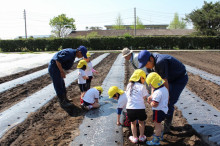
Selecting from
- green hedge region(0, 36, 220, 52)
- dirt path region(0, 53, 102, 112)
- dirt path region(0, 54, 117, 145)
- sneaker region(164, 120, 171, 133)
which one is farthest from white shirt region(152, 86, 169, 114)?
green hedge region(0, 36, 220, 52)

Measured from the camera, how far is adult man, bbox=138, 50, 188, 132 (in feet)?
10.0

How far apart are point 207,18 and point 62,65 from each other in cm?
3504

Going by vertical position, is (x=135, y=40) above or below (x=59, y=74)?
above

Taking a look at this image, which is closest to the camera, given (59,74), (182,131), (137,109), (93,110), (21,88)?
(137,109)

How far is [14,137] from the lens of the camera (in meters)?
3.45

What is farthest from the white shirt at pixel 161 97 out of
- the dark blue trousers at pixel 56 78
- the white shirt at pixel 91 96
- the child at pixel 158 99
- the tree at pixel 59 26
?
the tree at pixel 59 26

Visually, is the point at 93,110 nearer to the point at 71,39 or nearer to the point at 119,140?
the point at 119,140

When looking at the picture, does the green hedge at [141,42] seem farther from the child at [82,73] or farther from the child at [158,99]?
the child at [158,99]

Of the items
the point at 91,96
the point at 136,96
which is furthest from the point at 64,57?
the point at 136,96

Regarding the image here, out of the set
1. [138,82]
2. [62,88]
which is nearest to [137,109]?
[138,82]

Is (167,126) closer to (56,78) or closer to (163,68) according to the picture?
(163,68)

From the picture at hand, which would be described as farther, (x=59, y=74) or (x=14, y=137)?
(x=59, y=74)

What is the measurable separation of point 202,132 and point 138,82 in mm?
1445

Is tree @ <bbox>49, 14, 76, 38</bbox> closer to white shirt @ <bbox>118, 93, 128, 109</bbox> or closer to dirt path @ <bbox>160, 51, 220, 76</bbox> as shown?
dirt path @ <bbox>160, 51, 220, 76</bbox>
